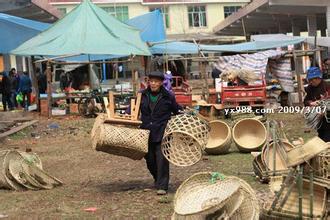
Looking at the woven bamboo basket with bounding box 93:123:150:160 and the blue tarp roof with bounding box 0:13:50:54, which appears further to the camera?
the blue tarp roof with bounding box 0:13:50:54

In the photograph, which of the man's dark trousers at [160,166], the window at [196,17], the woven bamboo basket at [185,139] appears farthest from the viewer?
the window at [196,17]

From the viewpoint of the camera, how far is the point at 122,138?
687 cm

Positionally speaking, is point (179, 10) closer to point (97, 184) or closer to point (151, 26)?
point (151, 26)

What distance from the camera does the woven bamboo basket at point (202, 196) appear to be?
188 inches

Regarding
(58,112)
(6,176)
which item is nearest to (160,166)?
(6,176)

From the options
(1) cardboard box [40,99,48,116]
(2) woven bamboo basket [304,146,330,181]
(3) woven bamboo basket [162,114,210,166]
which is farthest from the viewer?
(1) cardboard box [40,99,48,116]

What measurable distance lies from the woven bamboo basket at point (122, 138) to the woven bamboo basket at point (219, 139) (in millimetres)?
3172

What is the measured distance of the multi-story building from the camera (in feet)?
156

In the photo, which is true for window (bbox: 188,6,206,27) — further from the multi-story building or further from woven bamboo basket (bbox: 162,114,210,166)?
woven bamboo basket (bbox: 162,114,210,166)

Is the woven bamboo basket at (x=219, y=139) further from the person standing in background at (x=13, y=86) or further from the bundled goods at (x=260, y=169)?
the person standing in background at (x=13, y=86)

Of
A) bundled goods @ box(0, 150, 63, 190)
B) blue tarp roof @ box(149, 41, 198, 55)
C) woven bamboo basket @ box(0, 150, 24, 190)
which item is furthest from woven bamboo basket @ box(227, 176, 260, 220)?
blue tarp roof @ box(149, 41, 198, 55)

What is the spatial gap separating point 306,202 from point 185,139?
75.9 inches

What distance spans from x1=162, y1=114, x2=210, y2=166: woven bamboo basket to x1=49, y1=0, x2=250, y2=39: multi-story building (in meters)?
39.2

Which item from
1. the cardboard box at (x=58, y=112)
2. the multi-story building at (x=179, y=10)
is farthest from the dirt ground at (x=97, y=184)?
the multi-story building at (x=179, y=10)
